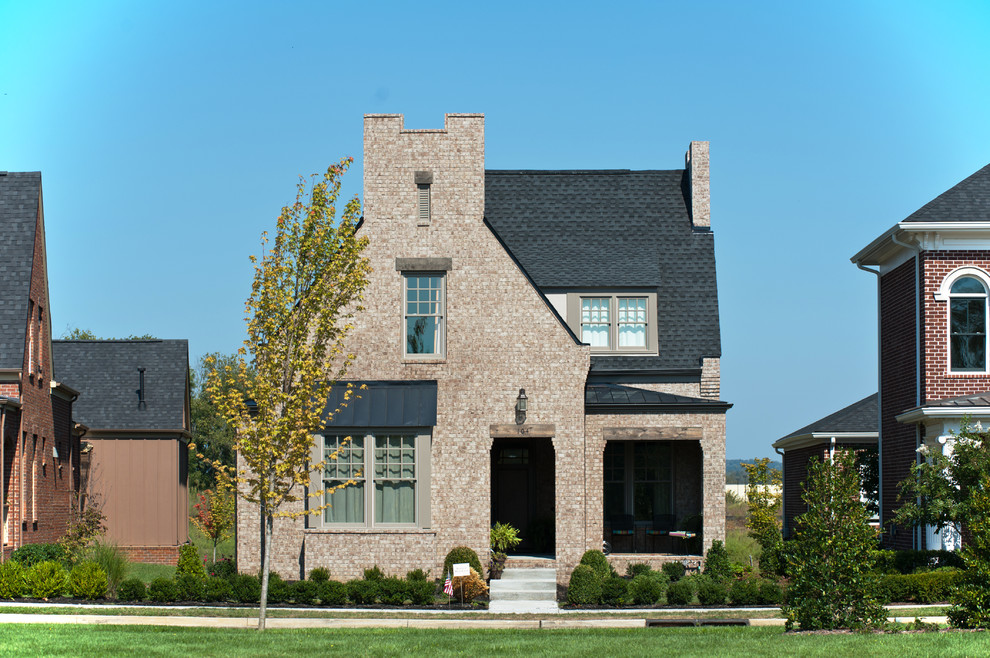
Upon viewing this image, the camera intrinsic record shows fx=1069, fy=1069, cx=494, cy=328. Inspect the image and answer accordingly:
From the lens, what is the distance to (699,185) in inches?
1205

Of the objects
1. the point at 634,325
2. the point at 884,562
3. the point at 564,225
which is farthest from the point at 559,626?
the point at 564,225

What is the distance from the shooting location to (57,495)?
1124 inches

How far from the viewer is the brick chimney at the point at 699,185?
100.0ft

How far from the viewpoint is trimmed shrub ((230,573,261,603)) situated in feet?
65.6

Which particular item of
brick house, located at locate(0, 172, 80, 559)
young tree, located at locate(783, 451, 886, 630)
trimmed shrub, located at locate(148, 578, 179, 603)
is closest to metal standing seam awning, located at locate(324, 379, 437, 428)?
trimmed shrub, located at locate(148, 578, 179, 603)

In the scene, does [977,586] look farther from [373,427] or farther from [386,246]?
[386,246]

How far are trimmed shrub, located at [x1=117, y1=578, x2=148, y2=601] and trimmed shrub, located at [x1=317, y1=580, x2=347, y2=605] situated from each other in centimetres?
323

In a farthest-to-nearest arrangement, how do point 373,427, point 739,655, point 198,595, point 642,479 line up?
point 642,479 → point 373,427 → point 198,595 → point 739,655

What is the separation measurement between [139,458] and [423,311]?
47.3ft

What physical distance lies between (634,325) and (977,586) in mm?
14724

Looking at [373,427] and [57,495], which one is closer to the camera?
[373,427]

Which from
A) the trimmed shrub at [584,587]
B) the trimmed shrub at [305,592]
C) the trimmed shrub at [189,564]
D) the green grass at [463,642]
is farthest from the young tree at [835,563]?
the trimmed shrub at [189,564]

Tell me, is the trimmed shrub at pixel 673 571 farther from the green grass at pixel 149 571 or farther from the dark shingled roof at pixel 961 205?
the green grass at pixel 149 571

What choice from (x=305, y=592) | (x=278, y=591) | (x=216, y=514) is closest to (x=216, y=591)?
(x=278, y=591)
